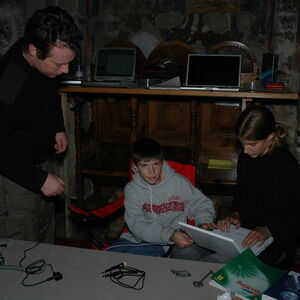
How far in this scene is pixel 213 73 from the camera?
3070mm

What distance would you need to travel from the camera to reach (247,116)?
75.8 inches

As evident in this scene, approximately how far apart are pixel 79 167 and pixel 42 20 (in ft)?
6.39

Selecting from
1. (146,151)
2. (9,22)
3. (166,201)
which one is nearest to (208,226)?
(166,201)

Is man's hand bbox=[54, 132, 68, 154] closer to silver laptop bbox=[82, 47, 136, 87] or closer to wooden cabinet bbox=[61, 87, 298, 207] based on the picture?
silver laptop bbox=[82, 47, 136, 87]

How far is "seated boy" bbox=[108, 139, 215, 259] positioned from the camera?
6.79 feet

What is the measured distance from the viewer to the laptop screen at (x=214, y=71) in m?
3.01

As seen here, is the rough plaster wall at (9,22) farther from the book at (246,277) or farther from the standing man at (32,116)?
the book at (246,277)

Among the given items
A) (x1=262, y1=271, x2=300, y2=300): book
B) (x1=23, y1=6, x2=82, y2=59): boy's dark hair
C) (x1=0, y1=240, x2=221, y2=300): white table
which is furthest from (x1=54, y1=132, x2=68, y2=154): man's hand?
(x1=262, y1=271, x2=300, y2=300): book

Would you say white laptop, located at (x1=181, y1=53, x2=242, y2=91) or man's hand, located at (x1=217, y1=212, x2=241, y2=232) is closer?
man's hand, located at (x1=217, y1=212, x2=241, y2=232)

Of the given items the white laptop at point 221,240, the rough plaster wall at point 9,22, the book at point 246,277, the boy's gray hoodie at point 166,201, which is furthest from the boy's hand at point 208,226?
the rough plaster wall at point 9,22

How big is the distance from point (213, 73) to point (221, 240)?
1.81m

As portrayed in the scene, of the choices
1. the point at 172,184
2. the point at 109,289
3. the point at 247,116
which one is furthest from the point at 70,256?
the point at 247,116

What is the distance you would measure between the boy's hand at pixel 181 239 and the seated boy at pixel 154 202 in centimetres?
16

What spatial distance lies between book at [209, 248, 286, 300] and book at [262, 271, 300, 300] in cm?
4
